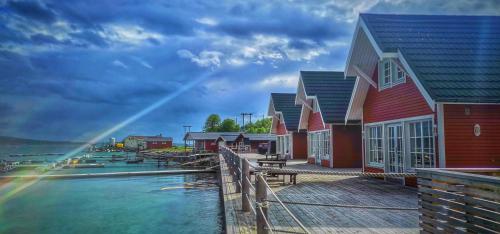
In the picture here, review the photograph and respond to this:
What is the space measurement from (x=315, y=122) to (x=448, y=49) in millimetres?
11055

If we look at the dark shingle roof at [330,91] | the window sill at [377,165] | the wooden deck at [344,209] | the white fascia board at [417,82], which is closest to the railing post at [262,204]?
the wooden deck at [344,209]

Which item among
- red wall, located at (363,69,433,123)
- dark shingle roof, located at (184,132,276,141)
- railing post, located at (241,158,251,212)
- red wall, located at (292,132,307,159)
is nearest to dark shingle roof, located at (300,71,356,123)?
red wall, located at (363,69,433,123)

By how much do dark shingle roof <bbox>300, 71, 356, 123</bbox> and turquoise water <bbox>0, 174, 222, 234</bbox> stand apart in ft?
22.3

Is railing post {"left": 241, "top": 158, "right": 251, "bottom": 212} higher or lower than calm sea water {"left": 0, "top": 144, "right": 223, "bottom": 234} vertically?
higher

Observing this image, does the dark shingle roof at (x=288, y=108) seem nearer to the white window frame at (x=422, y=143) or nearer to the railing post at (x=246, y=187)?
the white window frame at (x=422, y=143)

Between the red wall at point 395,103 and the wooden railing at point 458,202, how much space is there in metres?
6.01

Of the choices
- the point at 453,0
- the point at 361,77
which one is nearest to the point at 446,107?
the point at 361,77

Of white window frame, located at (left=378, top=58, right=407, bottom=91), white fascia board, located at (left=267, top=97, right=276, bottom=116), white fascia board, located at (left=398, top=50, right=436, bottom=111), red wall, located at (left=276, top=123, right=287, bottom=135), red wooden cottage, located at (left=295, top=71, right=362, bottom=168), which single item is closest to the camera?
white fascia board, located at (left=398, top=50, right=436, bottom=111)

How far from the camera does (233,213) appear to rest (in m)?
7.68

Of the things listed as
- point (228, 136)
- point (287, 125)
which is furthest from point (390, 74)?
point (228, 136)

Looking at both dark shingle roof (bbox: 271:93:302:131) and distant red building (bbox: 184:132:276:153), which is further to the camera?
distant red building (bbox: 184:132:276:153)

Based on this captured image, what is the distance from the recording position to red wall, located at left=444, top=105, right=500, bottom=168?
9.74 metres

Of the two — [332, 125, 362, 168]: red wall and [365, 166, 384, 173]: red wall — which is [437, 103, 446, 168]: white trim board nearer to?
[365, 166, 384, 173]: red wall

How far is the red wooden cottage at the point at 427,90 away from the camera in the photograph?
9758 millimetres
